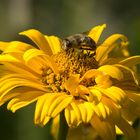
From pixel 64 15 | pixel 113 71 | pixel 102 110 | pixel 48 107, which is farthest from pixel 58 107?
pixel 64 15

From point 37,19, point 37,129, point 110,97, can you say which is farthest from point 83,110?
point 37,19

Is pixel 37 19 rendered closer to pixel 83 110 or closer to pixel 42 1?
pixel 42 1

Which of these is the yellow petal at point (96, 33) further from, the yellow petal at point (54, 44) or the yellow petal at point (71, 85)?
the yellow petal at point (71, 85)

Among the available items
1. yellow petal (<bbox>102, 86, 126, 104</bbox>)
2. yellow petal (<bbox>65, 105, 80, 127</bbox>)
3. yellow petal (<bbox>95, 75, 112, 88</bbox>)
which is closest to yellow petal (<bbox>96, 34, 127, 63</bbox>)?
yellow petal (<bbox>95, 75, 112, 88</bbox>)

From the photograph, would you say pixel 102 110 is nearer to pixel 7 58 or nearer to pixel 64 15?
pixel 7 58

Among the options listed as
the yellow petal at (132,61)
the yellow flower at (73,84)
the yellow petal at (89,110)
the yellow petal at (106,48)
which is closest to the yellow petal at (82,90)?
the yellow flower at (73,84)

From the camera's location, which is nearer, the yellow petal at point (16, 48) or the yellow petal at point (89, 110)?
the yellow petal at point (89, 110)

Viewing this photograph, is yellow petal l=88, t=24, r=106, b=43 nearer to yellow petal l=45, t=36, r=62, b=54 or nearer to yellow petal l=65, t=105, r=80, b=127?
yellow petal l=45, t=36, r=62, b=54

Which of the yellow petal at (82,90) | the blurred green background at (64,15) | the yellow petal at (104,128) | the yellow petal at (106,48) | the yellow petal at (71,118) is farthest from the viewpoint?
the blurred green background at (64,15)
